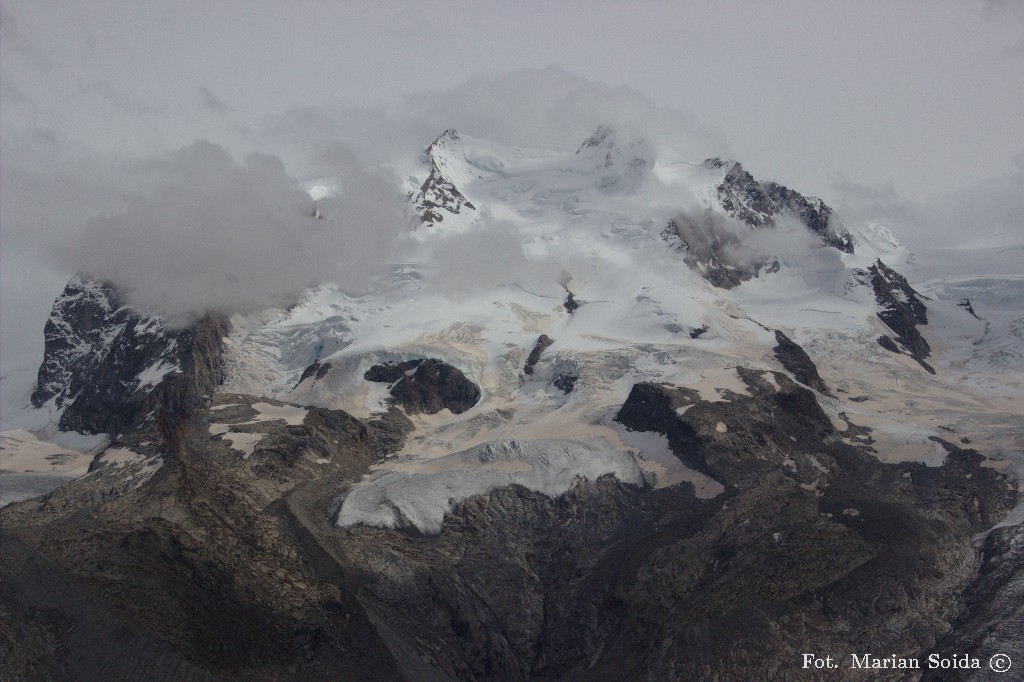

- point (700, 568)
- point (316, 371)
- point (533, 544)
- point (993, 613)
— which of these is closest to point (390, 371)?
point (316, 371)

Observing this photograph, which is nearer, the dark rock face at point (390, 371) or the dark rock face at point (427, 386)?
the dark rock face at point (427, 386)

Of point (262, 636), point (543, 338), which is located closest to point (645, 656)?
point (262, 636)

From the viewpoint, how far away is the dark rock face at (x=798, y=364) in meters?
172

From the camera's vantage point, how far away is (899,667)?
268ft

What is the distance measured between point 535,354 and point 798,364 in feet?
173

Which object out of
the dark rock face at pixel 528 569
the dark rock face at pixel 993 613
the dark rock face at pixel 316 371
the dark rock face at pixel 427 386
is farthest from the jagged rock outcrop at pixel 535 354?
the dark rock face at pixel 993 613

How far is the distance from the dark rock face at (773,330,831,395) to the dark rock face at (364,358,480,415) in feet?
199

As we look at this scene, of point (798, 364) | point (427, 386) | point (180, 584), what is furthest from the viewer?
point (798, 364)

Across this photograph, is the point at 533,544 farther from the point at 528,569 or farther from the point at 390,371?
the point at 390,371

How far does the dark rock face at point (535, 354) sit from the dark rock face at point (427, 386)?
13353 millimetres

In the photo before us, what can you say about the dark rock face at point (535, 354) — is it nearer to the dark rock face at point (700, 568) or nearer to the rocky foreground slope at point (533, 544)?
the rocky foreground slope at point (533, 544)

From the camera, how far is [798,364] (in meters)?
180

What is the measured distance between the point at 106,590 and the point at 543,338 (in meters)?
127

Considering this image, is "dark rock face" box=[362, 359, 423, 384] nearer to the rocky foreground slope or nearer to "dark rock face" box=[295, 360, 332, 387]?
"dark rock face" box=[295, 360, 332, 387]
